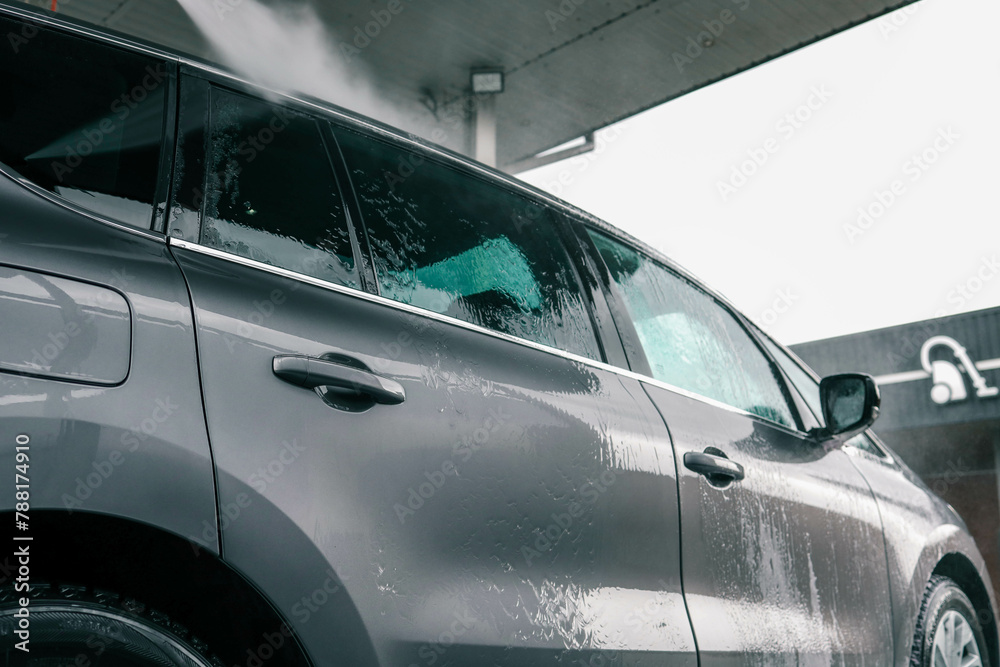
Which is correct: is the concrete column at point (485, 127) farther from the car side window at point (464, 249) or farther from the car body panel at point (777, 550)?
the car side window at point (464, 249)

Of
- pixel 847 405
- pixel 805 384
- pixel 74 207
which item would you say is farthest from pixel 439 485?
pixel 805 384

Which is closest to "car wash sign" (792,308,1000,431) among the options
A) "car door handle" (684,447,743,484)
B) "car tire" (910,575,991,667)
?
"car tire" (910,575,991,667)

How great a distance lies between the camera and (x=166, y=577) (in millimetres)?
1196

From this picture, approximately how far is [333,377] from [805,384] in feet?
7.02

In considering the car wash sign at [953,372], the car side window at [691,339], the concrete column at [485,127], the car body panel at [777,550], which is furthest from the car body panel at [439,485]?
the car wash sign at [953,372]

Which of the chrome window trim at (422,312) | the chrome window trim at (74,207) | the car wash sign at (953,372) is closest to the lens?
the chrome window trim at (74,207)

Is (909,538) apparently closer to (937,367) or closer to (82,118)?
(82,118)

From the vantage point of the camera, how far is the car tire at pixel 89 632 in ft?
3.43

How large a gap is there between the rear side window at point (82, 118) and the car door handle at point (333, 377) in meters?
0.31

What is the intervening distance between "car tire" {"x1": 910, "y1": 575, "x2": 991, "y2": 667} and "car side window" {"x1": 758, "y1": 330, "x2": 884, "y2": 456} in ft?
1.70

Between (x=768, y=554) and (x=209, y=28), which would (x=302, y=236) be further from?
(x=209, y=28)

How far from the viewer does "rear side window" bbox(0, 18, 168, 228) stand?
4.23 feet

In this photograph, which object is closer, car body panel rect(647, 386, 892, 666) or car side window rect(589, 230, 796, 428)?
car body panel rect(647, 386, 892, 666)

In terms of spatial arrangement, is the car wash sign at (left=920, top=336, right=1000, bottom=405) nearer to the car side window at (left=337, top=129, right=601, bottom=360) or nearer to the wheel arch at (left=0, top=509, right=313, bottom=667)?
the car side window at (left=337, top=129, right=601, bottom=360)
